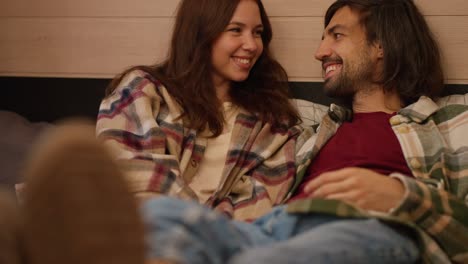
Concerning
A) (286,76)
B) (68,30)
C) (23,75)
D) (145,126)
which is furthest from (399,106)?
(23,75)

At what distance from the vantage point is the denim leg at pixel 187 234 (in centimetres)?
75

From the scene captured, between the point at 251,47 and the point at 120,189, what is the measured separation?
3.32ft

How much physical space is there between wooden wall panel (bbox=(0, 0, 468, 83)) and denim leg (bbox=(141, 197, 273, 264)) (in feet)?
3.39

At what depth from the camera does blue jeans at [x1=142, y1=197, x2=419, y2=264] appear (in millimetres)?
756

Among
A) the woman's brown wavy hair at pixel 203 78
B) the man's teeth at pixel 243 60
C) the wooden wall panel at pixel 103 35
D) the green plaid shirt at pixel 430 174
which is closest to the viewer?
the green plaid shirt at pixel 430 174

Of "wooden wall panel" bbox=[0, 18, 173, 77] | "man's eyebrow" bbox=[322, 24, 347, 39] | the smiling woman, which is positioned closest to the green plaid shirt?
the smiling woman

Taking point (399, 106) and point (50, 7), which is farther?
point (50, 7)

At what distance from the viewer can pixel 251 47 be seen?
1584 millimetres

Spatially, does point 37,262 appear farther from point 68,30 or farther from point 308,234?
point 68,30

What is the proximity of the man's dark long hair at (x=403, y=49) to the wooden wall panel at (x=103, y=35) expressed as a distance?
0.22 m

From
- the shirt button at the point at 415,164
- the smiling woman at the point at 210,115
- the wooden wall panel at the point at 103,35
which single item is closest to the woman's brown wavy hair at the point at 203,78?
the smiling woman at the point at 210,115

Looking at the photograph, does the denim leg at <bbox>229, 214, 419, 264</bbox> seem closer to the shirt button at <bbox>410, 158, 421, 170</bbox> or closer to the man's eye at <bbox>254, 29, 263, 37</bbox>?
the shirt button at <bbox>410, 158, 421, 170</bbox>

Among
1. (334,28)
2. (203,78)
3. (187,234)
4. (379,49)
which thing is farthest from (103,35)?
(187,234)

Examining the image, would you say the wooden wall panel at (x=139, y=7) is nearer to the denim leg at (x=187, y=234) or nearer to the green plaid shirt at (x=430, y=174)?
the green plaid shirt at (x=430, y=174)
